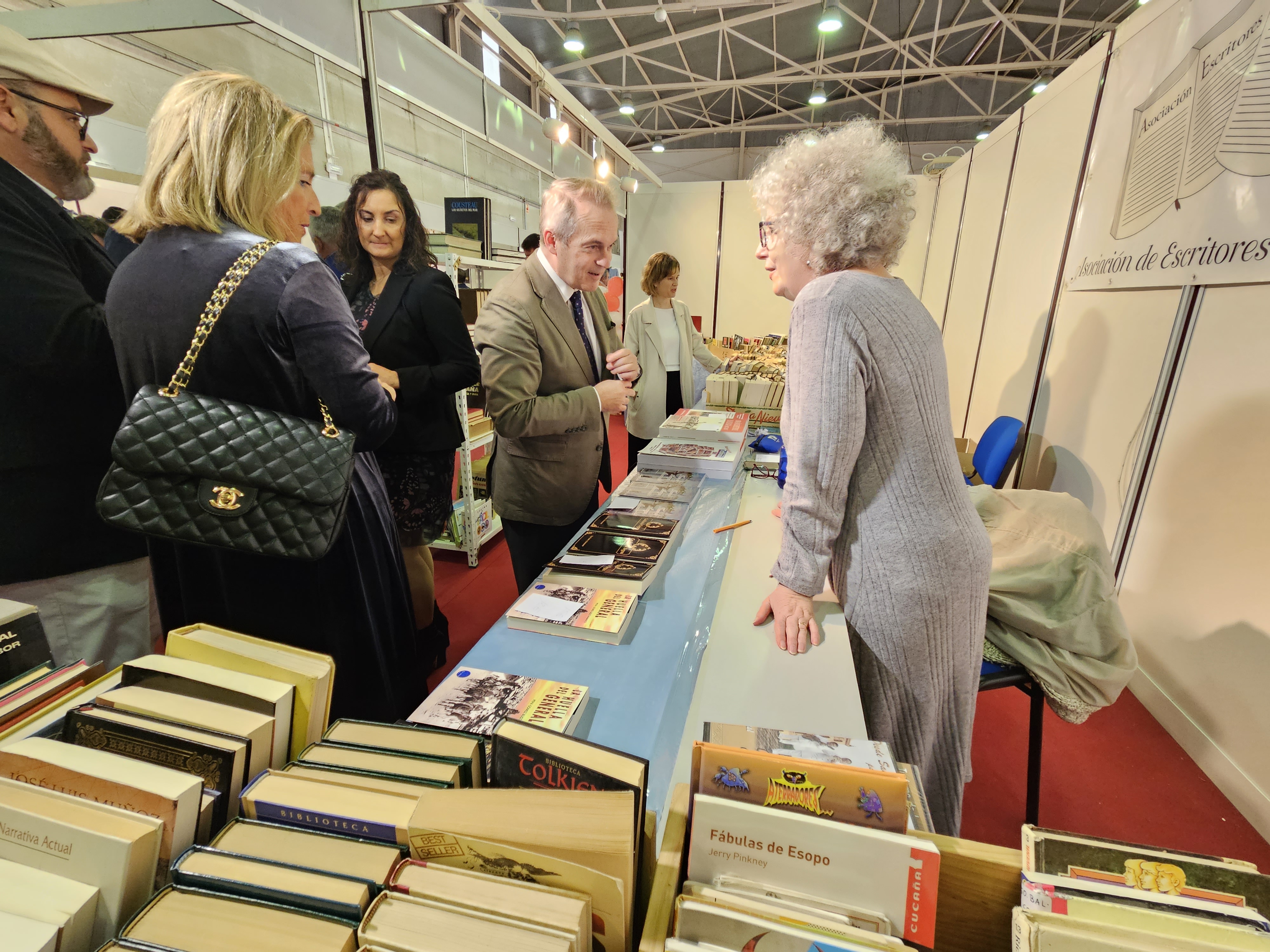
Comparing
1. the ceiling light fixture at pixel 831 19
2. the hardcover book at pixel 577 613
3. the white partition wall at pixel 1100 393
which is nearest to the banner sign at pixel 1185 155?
the white partition wall at pixel 1100 393

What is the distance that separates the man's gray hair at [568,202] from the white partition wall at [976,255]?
3594 millimetres

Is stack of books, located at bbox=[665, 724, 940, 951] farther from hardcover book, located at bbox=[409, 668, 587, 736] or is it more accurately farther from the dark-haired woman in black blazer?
the dark-haired woman in black blazer

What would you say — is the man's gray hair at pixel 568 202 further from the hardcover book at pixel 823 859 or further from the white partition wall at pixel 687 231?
the white partition wall at pixel 687 231

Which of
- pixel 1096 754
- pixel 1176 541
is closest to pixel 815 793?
pixel 1096 754

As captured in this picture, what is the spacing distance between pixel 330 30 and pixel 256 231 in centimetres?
399

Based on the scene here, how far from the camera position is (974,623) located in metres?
1.18

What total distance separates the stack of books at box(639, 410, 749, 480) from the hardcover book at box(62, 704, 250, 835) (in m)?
1.65

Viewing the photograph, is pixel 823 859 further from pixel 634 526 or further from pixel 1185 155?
pixel 1185 155

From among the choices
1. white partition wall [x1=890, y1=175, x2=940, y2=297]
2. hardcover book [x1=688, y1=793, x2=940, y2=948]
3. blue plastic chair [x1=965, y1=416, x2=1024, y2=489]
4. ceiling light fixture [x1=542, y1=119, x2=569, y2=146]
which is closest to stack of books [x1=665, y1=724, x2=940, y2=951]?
hardcover book [x1=688, y1=793, x2=940, y2=948]

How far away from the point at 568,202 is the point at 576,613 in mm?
1171

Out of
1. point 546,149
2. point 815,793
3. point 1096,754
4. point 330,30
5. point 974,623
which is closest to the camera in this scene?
point 815,793

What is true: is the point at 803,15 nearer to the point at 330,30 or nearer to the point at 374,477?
the point at 330,30

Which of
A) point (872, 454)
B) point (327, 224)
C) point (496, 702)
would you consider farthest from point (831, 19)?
point (496, 702)

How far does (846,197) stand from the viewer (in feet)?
3.45
